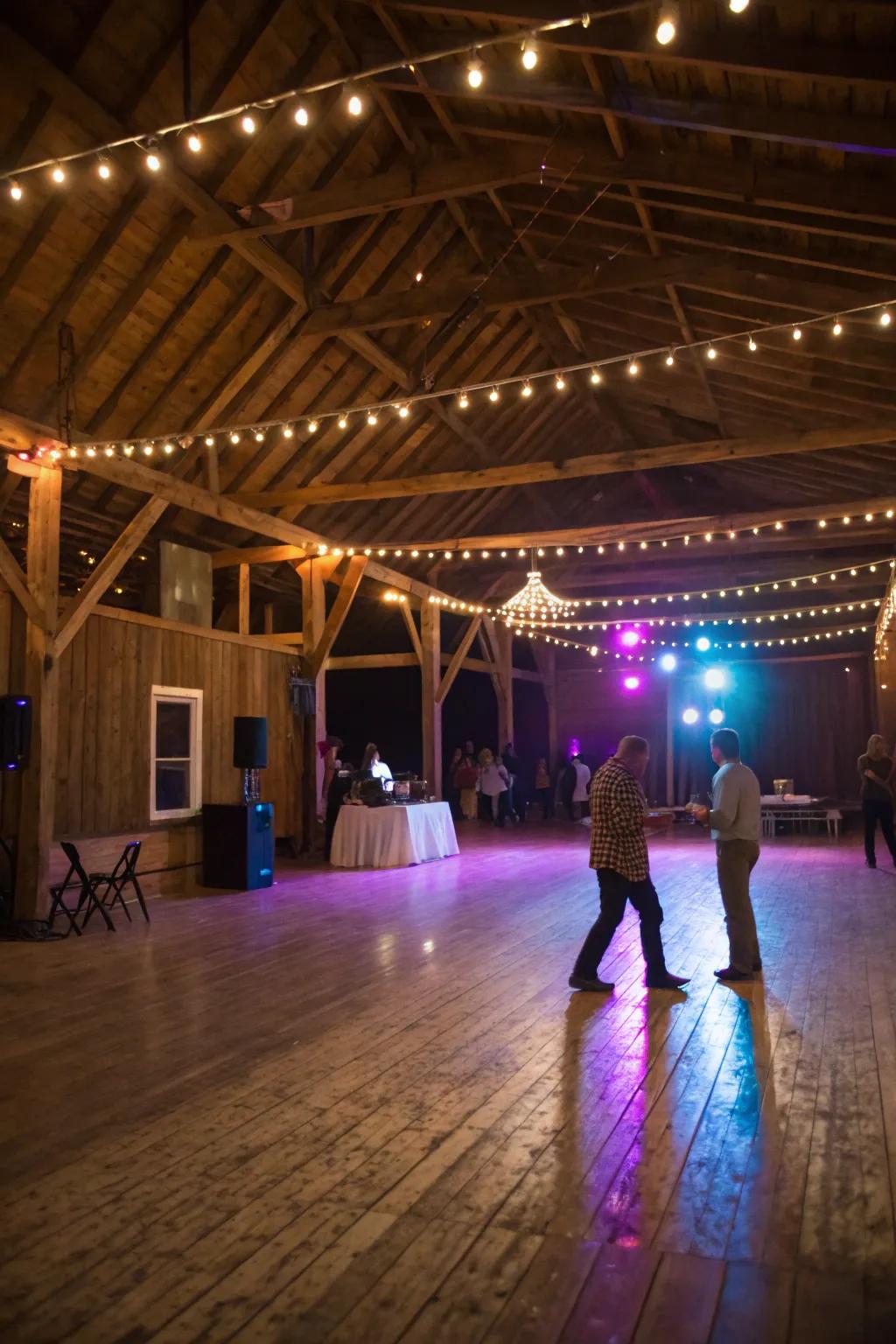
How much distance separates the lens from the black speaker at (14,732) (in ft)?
23.2

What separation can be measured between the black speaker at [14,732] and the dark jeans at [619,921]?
4.46 metres

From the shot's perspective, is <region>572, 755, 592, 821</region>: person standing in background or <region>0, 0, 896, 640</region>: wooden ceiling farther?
<region>572, 755, 592, 821</region>: person standing in background

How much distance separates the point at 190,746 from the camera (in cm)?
1002

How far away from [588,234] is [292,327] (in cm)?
261

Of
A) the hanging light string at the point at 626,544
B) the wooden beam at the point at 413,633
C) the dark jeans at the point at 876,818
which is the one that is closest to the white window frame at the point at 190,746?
the hanging light string at the point at 626,544

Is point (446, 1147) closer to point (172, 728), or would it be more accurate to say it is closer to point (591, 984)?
point (591, 984)

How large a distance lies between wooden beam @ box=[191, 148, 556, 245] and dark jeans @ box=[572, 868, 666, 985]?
4.66 metres

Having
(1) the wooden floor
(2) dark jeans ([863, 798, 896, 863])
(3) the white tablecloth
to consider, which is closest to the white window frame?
(3) the white tablecloth

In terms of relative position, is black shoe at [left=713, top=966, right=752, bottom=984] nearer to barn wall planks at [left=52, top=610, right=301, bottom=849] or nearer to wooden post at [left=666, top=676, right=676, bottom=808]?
barn wall planks at [left=52, top=610, right=301, bottom=849]

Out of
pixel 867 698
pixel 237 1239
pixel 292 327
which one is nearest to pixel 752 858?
pixel 237 1239

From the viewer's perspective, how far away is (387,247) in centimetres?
864

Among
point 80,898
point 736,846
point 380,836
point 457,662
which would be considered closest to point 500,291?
point 736,846

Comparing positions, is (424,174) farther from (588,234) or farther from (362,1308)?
(362,1308)

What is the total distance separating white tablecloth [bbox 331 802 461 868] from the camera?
35.1 ft
